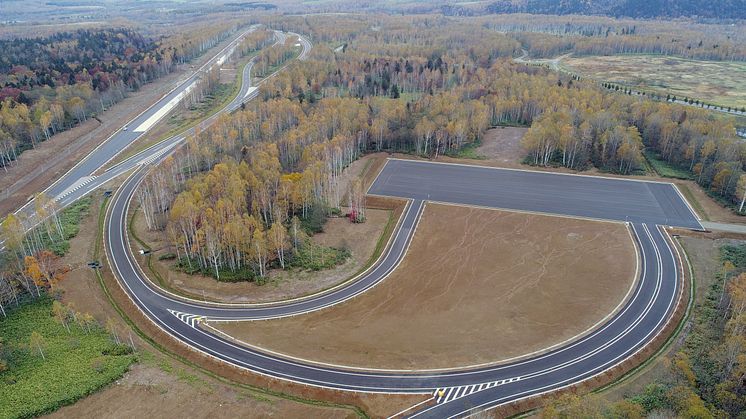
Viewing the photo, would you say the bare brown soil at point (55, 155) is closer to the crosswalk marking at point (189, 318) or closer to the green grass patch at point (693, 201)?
the crosswalk marking at point (189, 318)

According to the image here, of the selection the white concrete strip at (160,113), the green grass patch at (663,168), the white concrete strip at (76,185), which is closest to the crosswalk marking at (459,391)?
the green grass patch at (663,168)

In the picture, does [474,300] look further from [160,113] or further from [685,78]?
[685,78]

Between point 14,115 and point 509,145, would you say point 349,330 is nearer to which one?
point 509,145

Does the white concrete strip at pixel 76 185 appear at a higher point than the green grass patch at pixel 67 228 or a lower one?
higher

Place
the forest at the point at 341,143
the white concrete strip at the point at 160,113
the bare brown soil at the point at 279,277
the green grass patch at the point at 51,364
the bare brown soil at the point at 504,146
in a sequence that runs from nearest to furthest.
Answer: the green grass patch at the point at 51,364 < the bare brown soil at the point at 279,277 < the forest at the point at 341,143 < the bare brown soil at the point at 504,146 < the white concrete strip at the point at 160,113

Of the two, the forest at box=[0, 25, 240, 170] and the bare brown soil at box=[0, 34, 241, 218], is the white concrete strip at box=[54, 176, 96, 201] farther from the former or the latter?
the forest at box=[0, 25, 240, 170]

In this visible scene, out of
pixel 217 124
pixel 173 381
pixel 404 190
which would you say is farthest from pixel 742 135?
pixel 173 381

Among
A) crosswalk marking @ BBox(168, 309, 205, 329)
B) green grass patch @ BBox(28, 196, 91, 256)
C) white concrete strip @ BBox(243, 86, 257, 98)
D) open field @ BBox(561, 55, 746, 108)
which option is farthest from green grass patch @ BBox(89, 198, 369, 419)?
open field @ BBox(561, 55, 746, 108)
